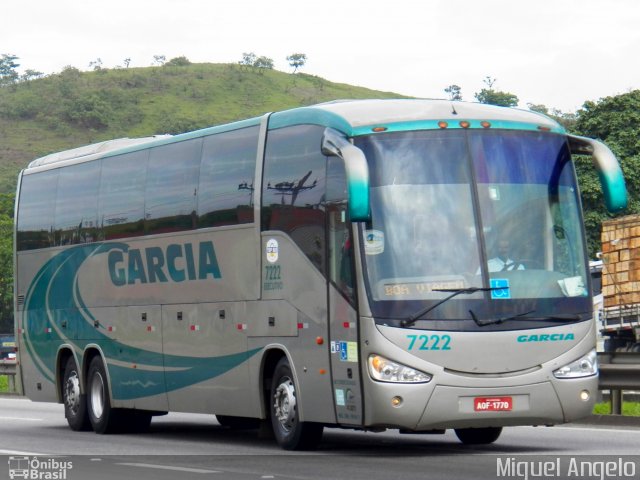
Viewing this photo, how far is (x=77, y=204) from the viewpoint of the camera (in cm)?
2114

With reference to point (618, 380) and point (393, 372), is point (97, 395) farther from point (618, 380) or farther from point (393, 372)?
point (393, 372)

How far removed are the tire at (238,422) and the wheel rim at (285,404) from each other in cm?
415

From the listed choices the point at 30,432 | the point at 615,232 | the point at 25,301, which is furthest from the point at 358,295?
the point at 615,232

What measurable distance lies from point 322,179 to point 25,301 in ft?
30.6

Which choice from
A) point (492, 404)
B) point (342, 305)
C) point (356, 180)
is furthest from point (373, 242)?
point (492, 404)

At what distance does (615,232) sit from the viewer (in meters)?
41.2

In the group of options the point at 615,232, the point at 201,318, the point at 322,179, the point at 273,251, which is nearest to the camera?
the point at 322,179

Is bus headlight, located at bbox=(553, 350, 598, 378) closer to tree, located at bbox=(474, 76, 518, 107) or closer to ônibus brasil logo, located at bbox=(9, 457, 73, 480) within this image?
ônibus brasil logo, located at bbox=(9, 457, 73, 480)

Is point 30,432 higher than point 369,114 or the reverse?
the reverse

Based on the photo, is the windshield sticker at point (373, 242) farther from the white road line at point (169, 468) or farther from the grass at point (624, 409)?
the grass at point (624, 409)

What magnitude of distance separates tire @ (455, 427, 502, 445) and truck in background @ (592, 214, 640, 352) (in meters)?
24.8

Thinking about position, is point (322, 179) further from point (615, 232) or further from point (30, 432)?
point (615, 232)

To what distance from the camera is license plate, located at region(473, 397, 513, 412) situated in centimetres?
1369

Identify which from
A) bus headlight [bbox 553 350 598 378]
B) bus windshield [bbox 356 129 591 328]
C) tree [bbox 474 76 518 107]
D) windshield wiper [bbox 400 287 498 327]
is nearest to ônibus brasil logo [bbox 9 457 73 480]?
bus windshield [bbox 356 129 591 328]
